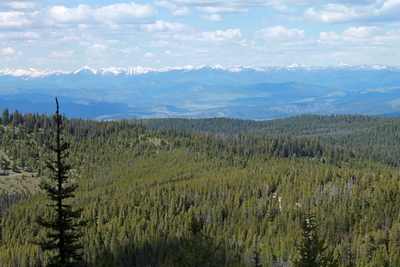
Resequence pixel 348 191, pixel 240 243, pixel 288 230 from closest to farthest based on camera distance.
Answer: pixel 240 243 < pixel 288 230 < pixel 348 191

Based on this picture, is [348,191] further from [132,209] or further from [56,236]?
[56,236]

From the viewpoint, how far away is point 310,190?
556 feet

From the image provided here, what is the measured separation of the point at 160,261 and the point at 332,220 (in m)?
53.8

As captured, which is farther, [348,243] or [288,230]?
[288,230]

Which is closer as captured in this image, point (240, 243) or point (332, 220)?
point (240, 243)

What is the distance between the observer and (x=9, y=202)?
18388 centimetres

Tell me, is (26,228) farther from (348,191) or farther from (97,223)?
(348,191)

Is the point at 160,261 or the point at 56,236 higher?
the point at 56,236

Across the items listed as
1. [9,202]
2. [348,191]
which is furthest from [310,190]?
[9,202]

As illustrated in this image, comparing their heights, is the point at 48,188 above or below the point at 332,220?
above

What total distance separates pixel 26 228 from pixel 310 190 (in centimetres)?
9572

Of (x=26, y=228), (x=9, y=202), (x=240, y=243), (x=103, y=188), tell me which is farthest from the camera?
(x=103, y=188)

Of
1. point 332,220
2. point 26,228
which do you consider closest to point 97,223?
point 26,228

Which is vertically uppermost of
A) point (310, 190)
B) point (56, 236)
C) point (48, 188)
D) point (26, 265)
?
point (48, 188)
